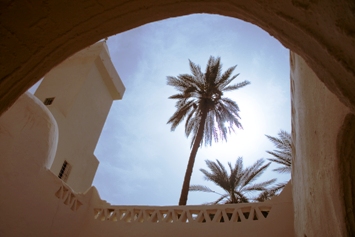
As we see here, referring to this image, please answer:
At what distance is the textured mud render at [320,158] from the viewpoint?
8.93 feet

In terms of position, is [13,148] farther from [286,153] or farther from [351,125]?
[286,153]

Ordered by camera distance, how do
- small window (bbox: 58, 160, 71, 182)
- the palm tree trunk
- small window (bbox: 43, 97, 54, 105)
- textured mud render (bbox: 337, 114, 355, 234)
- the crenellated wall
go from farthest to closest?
small window (bbox: 43, 97, 54, 105) < small window (bbox: 58, 160, 71, 182) < the palm tree trunk < the crenellated wall < textured mud render (bbox: 337, 114, 355, 234)

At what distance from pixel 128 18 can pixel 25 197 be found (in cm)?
617

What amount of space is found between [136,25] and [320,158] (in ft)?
8.35

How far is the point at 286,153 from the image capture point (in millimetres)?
14078

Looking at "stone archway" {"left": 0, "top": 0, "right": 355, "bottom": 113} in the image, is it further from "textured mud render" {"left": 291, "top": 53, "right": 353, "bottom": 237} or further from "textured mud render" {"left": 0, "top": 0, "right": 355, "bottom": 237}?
"textured mud render" {"left": 291, "top": 53, "right": 353, "bottom": 237}

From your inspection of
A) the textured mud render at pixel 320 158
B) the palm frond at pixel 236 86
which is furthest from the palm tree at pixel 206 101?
the textured mud render at pixel 320 158

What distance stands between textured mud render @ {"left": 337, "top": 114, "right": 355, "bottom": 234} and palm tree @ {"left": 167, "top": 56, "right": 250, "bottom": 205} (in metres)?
12.5

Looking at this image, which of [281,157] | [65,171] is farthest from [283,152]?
[65,171]

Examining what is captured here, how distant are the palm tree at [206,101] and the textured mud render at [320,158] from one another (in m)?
10.8

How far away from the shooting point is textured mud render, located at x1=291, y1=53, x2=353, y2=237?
272 centimetres

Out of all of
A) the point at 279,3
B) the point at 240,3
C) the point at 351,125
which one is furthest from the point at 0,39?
the point at 351,125

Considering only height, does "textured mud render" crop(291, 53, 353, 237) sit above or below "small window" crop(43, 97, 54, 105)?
below

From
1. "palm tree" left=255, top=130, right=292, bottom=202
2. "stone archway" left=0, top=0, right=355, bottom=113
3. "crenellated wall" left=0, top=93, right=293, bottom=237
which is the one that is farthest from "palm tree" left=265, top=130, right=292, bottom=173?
"stone archway" left=0, top=0, right=355, bottom=113
